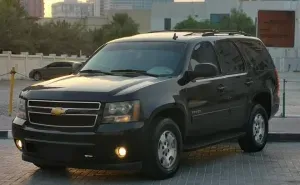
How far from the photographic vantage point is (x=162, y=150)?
24.0ft

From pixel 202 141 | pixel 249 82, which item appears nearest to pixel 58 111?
pixel 202 141

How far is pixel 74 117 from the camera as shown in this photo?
684cm

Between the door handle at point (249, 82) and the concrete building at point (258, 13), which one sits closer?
the door handle at point (249, 82)

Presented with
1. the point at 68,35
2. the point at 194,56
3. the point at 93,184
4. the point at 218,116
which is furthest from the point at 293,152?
the point at 68,35

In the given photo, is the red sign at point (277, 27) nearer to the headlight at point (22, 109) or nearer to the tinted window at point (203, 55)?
the tinted window at point (203, 55)

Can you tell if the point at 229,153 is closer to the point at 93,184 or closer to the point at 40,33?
the point at 93,184

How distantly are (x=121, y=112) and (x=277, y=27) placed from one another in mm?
81437

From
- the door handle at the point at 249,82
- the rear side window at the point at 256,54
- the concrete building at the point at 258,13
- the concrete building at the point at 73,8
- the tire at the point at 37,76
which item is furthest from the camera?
the concrete building at the point at 73,8

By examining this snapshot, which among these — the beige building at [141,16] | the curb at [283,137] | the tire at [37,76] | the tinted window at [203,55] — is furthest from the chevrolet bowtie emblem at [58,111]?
the beige building at [141,16]

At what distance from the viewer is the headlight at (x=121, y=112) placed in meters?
6.79

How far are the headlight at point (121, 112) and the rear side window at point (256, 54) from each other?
3274 millimetres

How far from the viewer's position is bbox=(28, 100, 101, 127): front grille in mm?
6801

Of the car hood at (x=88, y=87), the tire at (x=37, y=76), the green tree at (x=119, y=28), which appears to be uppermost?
the green tree at (x=119, y=28)

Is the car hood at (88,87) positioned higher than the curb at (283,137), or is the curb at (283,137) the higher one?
the car hood at (88,87)
